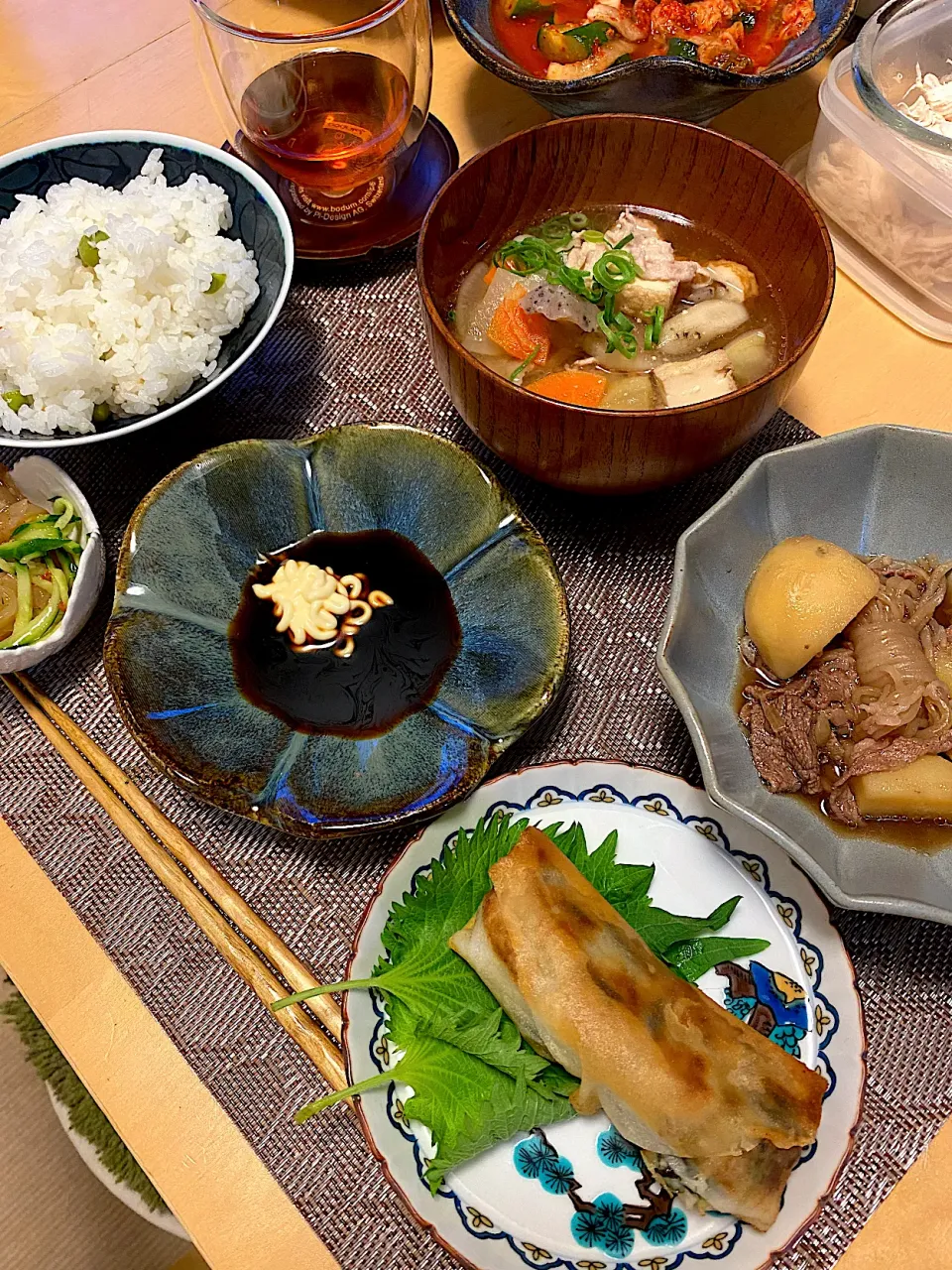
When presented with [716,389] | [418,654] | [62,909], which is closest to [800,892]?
[418,654]

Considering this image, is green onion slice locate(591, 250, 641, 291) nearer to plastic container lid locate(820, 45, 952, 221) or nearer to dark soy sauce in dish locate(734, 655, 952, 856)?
plastic container lid locate(820, 45, 952, 221)

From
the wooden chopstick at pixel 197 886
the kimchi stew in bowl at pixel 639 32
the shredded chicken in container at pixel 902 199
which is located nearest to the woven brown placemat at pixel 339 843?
the wooden chopstick at pixel 197 886

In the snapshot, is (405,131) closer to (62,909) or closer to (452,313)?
(452,313)

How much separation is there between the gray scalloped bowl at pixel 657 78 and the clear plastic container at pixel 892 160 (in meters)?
0.08

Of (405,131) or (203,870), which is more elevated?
(405,131)

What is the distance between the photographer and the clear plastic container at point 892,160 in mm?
1669

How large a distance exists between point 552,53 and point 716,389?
2.91ft

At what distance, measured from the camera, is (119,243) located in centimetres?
159

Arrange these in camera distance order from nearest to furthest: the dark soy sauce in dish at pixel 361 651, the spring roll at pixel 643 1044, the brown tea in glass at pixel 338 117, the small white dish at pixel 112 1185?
the spring roll at pixel 643 1044 → the dark soy sauce in dish at pixel 361 651 → the brown tea in glass at pixel 338 117 → the small white dish at pixel 112 1185

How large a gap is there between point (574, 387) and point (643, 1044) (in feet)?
3.06

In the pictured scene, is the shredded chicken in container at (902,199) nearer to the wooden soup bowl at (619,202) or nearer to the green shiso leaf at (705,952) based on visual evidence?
the wooden soup bowl at (619,202)

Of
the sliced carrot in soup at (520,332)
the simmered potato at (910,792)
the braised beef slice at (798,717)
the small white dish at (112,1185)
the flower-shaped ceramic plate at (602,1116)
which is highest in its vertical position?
the sliced carrot in soup at (520,332)

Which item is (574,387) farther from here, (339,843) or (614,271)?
(339,843)

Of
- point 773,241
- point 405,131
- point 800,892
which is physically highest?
point 405,131
